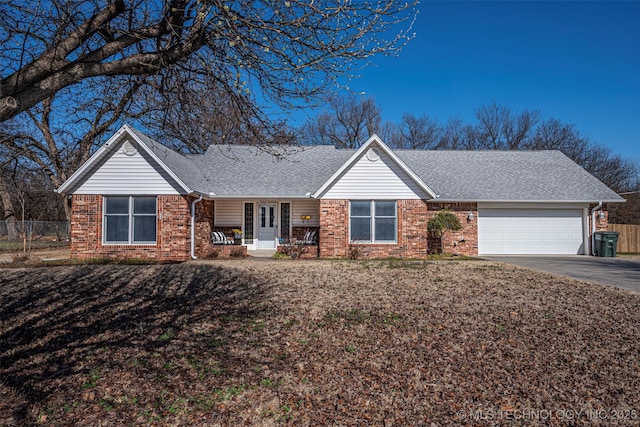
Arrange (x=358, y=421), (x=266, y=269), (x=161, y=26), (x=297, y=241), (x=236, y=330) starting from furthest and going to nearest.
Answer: (x=297, y=241) < (x=266, y=269) < (x=236, y=330) < (x=161, y=26) < (x=358, y=421)

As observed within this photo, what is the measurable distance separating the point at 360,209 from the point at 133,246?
840 centimetres

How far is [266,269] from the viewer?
11523 millimetres

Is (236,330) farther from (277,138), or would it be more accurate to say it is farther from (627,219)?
(627,219)

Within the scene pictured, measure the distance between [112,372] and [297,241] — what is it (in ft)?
39.5

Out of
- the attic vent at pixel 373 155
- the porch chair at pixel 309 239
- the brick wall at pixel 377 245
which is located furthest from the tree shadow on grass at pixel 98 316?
the attic vent at pixel 373 155

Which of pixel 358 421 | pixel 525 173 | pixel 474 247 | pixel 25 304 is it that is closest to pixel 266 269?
pixel 25 304

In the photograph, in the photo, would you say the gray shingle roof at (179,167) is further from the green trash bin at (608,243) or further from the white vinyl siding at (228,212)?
Answer: the green trash bin at (608,243)

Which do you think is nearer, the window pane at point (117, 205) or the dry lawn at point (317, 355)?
the dry lawn at point (317, 355)

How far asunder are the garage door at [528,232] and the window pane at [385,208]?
15.4 feet

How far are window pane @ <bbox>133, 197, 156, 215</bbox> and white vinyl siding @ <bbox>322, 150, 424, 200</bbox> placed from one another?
6243 mm

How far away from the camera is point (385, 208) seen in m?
15.3

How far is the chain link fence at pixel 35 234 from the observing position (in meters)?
20.6

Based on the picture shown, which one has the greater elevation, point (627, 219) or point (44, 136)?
point (44, 136)

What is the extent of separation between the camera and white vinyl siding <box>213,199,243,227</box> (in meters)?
17.4
